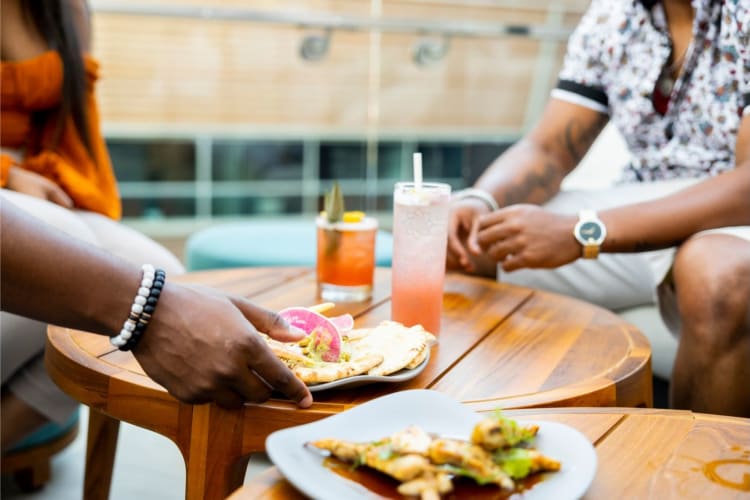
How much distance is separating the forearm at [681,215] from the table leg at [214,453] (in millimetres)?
952

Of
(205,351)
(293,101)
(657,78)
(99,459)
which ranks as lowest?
(99,459)

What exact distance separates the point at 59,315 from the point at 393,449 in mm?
390

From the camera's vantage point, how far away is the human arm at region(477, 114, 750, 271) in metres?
1.58

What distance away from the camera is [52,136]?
2094 millimetres

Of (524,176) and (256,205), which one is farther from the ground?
(524,176)

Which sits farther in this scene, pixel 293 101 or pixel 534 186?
pixel 293 101

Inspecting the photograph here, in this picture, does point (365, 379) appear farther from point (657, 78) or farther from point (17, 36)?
point (17, 36)

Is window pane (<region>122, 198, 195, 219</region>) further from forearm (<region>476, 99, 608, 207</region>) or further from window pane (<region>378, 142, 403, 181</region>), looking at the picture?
forearm (<region>476, 99, 608, 207</region>)

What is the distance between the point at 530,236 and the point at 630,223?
206mm

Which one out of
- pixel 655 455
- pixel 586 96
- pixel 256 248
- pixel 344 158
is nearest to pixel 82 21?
pixel 256 248

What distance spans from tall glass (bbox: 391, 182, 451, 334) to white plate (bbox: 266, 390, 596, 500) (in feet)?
1.45

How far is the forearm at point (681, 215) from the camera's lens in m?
1.58

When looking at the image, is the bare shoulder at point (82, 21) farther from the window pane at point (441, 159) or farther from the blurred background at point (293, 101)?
the window pane at point (441, 159)

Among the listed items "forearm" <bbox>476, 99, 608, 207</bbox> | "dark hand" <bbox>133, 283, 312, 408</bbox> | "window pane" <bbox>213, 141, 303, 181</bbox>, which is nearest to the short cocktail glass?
"dark hand" <bbox>133, 283, 312, 408</bbox>
